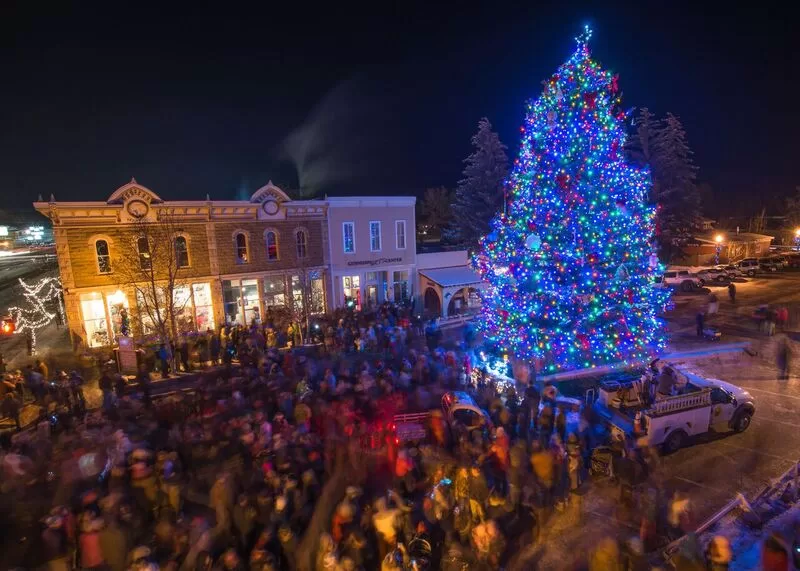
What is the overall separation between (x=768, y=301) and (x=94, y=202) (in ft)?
122

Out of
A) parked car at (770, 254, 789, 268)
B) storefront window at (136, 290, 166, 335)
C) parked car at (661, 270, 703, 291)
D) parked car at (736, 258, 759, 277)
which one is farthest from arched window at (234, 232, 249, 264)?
parked car at (770, 254, 789, 268)

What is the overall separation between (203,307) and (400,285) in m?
11.6

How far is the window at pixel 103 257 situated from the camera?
19016 millimetres

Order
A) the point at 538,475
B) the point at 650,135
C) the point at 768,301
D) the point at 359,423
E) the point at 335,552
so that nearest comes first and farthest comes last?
the point at 335,552, the point at 538,475, the point at 359,423, the point at 768,301, the point at 650,135

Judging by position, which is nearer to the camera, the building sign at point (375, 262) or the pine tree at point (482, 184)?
the building sign at point (375, 262)

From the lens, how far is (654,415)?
9.51 metres

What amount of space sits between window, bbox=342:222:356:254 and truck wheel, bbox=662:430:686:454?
1894 centimetres

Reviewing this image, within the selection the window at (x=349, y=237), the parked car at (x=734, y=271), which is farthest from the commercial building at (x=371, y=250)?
the parked car at (x=734, y=271)

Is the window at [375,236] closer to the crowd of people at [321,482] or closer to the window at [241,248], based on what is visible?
the window at [241,248]

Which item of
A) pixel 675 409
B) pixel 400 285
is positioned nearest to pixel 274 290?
pixel 400 285

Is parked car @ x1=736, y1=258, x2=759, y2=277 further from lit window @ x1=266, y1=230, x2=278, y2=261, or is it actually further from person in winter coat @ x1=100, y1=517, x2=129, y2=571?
person in winter coat @ x1=100, y1=517, x2=129, y2=571

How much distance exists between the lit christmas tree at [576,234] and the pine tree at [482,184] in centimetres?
1768

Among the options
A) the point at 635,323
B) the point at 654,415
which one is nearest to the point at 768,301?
the point at 635,323

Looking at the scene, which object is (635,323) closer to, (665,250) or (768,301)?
→ (768,301)
